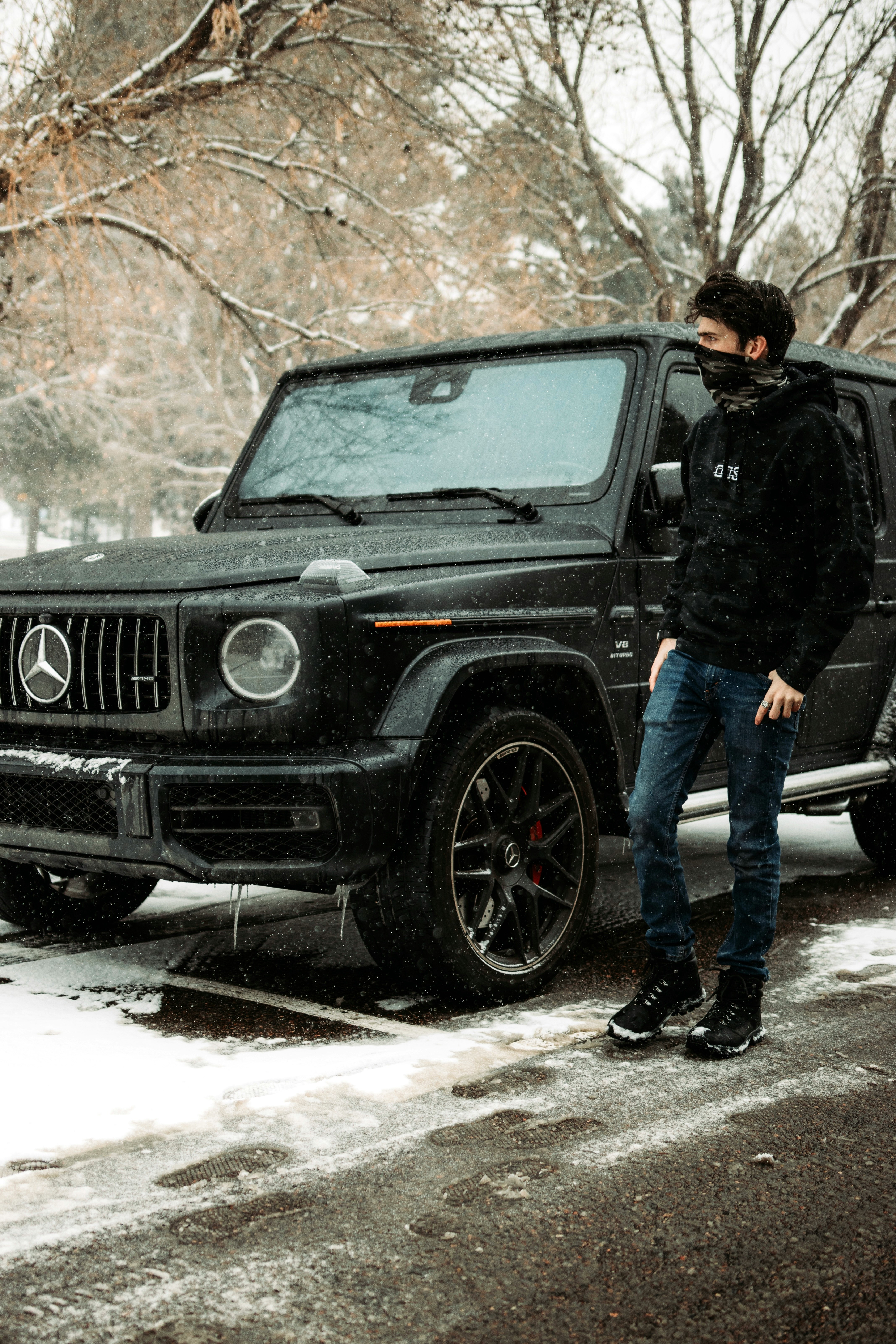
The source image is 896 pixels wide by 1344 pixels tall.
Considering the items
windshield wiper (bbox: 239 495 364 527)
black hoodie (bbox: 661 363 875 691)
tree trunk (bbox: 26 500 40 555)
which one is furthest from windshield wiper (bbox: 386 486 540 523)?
tree trunk (bbox: 26 500 40 555)

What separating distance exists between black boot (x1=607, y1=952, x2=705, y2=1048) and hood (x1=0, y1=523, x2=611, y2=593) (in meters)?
1.26

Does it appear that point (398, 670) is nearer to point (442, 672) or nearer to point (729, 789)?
point (442, 672)

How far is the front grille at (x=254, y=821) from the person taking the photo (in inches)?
152

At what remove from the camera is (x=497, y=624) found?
14.0ft

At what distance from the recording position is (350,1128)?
11.0ft

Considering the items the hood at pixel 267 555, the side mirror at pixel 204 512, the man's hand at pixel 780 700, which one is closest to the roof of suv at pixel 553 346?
the side mirror at pixel 204 512

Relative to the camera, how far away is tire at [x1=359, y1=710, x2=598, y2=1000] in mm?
4055

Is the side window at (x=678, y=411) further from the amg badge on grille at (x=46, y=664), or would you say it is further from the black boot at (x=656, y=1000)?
the amg badge on grille at (x=46, y=664)

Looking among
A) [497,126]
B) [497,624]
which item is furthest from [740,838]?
[497,126]

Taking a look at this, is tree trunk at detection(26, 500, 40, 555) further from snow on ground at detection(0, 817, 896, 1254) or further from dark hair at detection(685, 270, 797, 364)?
dark hair at detection(685, 270, 797, 364)

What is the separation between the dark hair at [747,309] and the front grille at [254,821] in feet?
5.09

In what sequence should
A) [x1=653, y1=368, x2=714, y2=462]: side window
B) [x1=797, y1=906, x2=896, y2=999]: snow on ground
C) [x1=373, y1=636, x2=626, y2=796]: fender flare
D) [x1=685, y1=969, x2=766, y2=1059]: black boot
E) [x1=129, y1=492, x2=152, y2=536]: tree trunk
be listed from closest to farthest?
1. [x1=685, y1=969, x2=766, y2=1059]: black boot
2. [x1=373, y1=636, x2=626, y2=796]: fender flare
3. [x1=797, y1=906, x2=896, y2=999]: snow on ground
4. [x1=653, y1=368, x2=714, y2=462]: side window
5. [x1=129, y1=492, x2=152, y2=536]: tree trunk

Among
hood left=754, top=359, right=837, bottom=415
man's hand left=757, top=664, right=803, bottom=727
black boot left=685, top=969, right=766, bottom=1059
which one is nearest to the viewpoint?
man's hand left=757, top=664, right=803, bottom=727

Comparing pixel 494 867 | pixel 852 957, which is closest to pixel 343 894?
pixel 494 867
